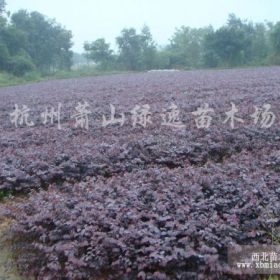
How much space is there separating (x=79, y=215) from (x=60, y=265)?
1.89 ft

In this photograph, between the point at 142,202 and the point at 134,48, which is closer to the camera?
the point at 142,202

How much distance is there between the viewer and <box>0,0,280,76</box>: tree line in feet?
145

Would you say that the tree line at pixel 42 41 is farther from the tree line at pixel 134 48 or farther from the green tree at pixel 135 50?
the green tree at pixel 135 50

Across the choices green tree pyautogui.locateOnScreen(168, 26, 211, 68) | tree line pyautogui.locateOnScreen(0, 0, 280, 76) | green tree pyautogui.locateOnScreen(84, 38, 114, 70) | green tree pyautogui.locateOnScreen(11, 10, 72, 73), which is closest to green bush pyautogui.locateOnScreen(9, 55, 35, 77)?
tree line pyautogui.locateOnScreen(0, 0, 280, 76)

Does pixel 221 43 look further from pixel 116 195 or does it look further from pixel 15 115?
pixel 116 195

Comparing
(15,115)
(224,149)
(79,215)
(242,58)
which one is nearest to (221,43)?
(242,58)

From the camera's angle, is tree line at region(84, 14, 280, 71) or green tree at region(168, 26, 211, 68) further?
green tree at region(168, 26, 211, 68)

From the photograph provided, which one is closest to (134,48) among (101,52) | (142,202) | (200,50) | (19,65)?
(101,52)

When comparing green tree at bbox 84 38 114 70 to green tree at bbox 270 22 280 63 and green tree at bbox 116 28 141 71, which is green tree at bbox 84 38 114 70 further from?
green tree at bbox 270 22 280 63

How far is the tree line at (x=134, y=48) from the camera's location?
44344 mm

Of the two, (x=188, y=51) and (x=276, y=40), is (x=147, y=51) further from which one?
(x=276, y=40)

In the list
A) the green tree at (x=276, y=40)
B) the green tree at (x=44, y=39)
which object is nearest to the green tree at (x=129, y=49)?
the green tree at (x=44, y=39)

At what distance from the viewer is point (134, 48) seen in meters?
51.8

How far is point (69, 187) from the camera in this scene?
529 cm
